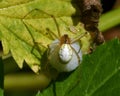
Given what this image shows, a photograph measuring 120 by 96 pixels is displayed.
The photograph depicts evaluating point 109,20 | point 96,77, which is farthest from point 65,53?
point 109,20

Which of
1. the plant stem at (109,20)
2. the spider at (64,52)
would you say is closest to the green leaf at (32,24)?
the spider at (64,52)

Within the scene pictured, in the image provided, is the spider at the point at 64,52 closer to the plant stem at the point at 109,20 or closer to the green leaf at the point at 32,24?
the green leaf at the point at 32,24

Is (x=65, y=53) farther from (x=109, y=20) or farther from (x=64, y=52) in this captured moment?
(x=109, y=20)

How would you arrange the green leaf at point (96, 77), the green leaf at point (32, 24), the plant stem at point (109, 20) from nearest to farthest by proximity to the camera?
1. the green leaf at point (96, 77)
2. the green leaf at point (32, 24)
3. the plant stem at point (109, 20)

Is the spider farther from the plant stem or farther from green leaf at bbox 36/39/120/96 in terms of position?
the plant stem

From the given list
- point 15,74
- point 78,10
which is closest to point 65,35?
point 78,10
